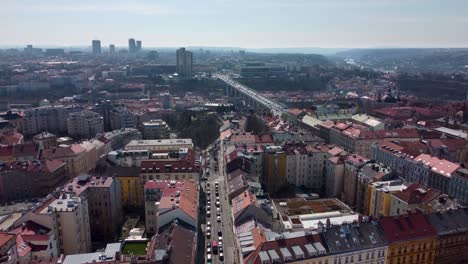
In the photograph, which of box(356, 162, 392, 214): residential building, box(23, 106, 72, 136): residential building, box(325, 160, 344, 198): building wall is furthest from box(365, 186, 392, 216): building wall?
box(23, 106, 72, 136): residential building

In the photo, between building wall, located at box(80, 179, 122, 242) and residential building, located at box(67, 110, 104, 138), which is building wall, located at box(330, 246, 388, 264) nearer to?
building wall, located at box(80, 179, 122, 242)

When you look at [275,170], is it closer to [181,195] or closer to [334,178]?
[334,178]

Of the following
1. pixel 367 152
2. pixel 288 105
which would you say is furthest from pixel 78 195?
pixel 288 105

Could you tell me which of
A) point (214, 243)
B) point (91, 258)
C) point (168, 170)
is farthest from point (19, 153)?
point (214, 243)

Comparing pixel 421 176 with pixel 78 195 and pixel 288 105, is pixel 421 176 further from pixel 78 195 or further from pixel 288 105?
pixel 288 105

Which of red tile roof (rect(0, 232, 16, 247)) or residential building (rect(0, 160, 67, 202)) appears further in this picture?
residential building (rect(0, 160, 67, 202))

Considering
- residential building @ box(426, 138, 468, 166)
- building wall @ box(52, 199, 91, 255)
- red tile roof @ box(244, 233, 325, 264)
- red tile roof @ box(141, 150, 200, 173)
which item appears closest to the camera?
red tile roof @ box(244, 233, 325, 264)
